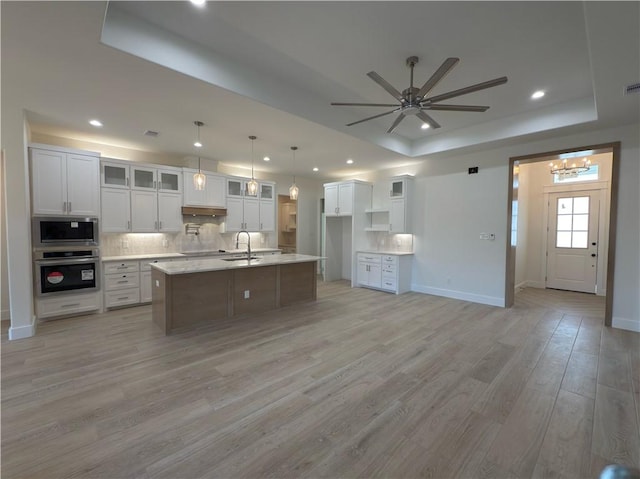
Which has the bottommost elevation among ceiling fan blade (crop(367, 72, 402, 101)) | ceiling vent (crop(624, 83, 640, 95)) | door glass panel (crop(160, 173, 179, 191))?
door glass panel (crop(160, 173, 179, 191))

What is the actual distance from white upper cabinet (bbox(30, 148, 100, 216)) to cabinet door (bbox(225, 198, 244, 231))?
230 centimetres

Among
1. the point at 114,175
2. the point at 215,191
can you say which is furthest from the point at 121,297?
the point at 215,191

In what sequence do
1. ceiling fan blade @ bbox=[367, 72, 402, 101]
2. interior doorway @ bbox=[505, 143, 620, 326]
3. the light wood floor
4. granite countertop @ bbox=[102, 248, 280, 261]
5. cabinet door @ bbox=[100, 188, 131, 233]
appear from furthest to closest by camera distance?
interior doorway @ bbox=[505, 143, 620, 326], granite countertop @ bbox=[102, 248, 280, 261], cabinet door @ bbox=[100, 188, 131, 233], ceiling fan blade @ bbox=[367, 72, 402, 101], the light wood floor

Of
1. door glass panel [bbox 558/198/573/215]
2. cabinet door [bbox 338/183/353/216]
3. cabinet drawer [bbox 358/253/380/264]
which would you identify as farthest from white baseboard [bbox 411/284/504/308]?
door glass panel [bbox 558/198/573/215]

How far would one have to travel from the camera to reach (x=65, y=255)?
4102 millimetres

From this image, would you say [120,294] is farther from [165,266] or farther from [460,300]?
[460,300]

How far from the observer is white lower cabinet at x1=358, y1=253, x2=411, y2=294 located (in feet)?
19.7

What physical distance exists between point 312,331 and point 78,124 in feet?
14.6

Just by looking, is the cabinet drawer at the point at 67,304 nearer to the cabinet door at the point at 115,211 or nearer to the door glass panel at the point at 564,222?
the cabinet door at the point at 115,211

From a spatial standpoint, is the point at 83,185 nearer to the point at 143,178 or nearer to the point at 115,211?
the point at 115,211

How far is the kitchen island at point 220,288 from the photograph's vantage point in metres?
3.71

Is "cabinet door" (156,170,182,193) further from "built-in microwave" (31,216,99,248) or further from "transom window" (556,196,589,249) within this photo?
"transom window" (556,196,589,249)

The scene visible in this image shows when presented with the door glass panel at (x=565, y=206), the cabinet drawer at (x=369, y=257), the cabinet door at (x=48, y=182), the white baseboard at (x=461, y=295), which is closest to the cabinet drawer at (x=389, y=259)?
the cabinet drawer at (x=369, y=257)

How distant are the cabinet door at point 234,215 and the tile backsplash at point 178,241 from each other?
22 centimetres
